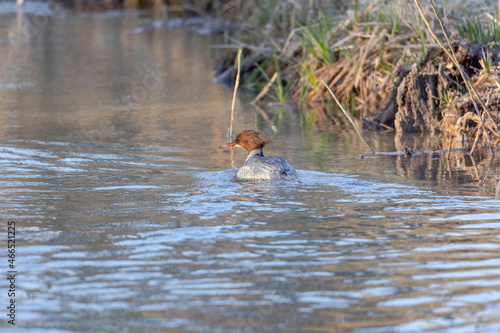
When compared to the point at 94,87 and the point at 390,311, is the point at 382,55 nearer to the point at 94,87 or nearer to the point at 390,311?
the point at 94,87

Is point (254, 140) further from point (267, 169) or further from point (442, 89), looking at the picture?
point (442, 89)

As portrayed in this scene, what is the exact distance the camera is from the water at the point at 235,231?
4043mm

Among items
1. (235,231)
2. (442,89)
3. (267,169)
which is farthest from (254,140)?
(442,89)

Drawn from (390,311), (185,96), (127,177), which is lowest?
(390,311)

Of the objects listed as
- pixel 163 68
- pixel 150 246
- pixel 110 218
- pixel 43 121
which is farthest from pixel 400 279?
pixel 163 68

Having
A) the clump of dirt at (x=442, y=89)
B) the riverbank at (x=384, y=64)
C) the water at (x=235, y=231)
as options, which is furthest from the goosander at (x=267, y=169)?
the clump of dirt at (x=442, y=89)

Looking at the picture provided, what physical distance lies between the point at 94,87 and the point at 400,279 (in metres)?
11.1

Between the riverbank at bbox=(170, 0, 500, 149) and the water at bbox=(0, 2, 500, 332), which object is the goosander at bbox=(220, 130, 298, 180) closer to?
the water at bbox=(0, 2, 500, 332)

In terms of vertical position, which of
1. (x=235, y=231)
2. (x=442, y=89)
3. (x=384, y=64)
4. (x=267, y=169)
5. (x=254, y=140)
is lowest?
(x=235, y=231)

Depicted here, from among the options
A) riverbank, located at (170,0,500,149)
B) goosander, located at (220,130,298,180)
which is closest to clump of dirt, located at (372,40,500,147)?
riverbank, located at (170,0,500,149)

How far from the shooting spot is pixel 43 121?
431 inches

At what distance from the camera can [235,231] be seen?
5.46 meters

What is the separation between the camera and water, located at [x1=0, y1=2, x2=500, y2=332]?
4043 millimetres

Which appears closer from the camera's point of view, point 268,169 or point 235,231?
point 235,231
